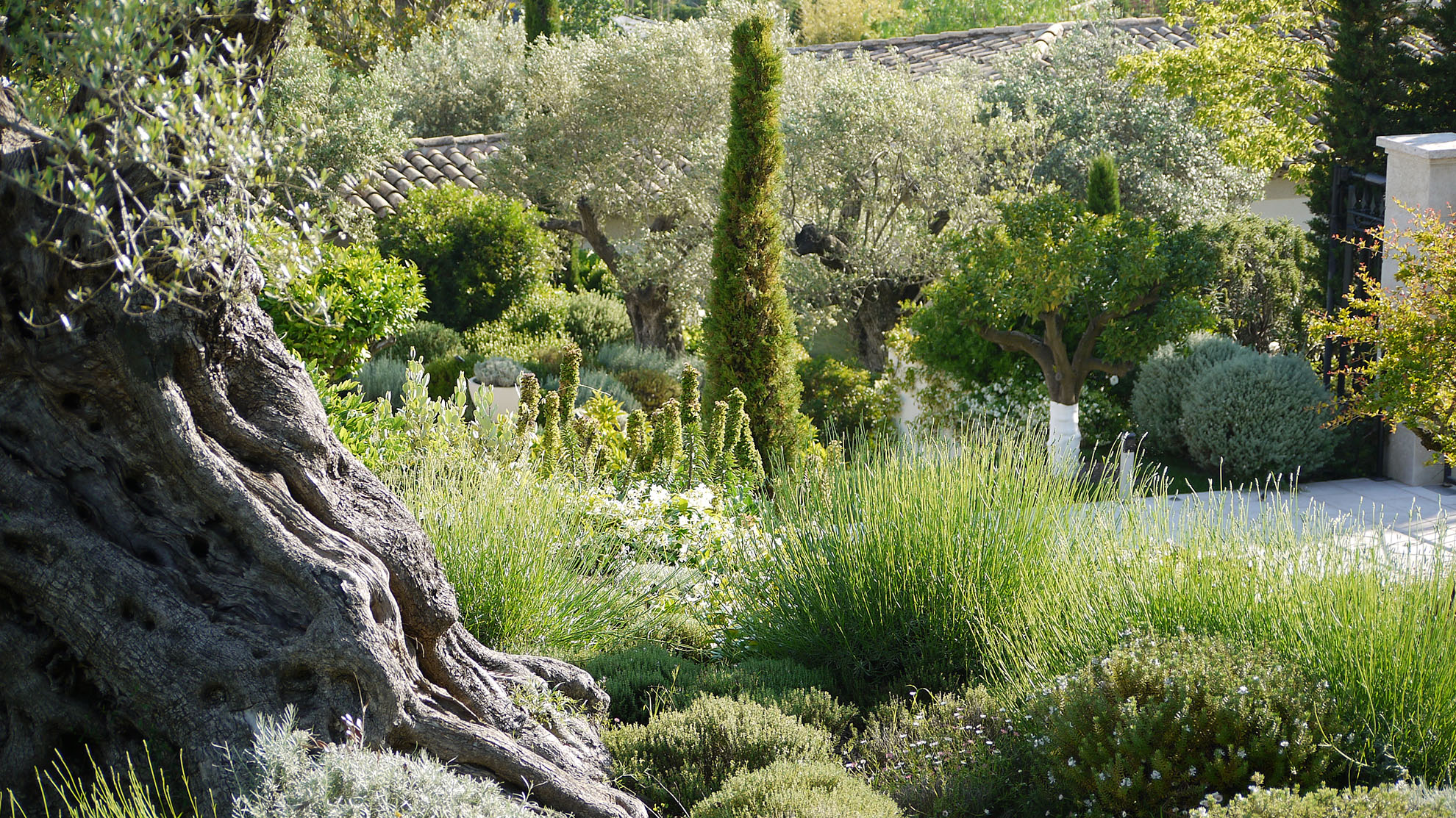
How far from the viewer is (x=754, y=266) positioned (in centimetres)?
846

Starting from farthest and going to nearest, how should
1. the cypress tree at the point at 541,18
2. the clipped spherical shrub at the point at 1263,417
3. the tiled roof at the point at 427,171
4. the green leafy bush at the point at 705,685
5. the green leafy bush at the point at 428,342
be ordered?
the cypress tree at the point at 541,18, the tiled roof at the point at 427,171, the green leafy bush at the point at 428,342, the clipped spherical shrub at the point at 1263,417, the green leafy bush at the point at 705,685

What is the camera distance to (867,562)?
4.33 meters

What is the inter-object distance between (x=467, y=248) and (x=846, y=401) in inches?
205

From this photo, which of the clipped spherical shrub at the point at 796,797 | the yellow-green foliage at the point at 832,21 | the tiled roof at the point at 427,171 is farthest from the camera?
the yellow-green foliage at the point at 832,21

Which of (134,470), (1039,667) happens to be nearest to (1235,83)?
(1039,667)

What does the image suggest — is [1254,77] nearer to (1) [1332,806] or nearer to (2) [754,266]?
(2) [754,266]

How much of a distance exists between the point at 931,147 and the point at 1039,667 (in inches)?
361

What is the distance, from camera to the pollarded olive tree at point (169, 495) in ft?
8.90

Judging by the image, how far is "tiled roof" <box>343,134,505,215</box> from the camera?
51.6 feet

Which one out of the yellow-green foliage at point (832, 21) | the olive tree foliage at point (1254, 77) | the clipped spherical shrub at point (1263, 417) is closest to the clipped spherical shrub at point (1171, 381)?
the clipped spherical shrub at point (1263, 417)

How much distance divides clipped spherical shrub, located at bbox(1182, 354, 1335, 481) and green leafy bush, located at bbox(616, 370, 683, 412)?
5.40m

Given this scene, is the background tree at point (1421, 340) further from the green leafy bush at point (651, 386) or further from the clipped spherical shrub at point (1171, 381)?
the green leafy bush at point (651, 386)

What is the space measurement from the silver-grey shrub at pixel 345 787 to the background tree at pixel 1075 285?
6409 mm

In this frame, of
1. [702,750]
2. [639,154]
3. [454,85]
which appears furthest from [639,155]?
[702,750]
